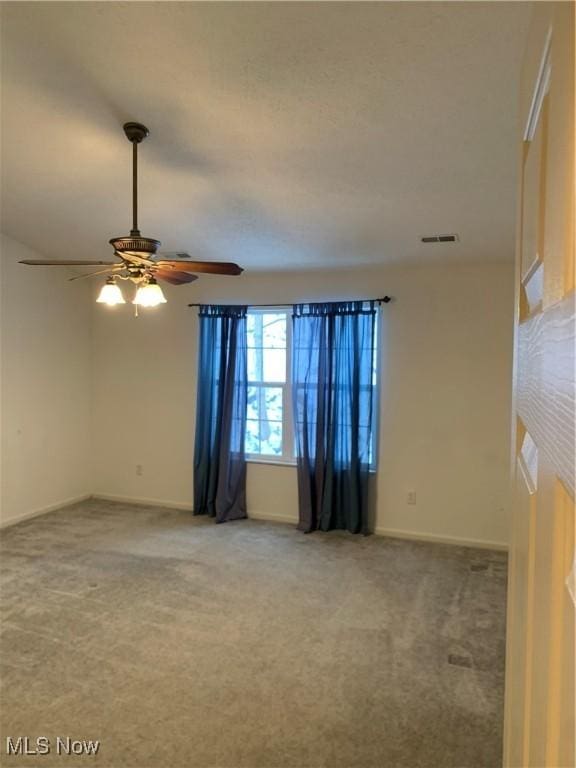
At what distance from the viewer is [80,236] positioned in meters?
4.17

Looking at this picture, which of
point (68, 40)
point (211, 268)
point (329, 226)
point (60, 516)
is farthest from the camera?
point (60, 516)

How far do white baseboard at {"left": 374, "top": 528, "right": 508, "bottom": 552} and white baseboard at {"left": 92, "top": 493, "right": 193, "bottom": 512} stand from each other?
6.65 ft

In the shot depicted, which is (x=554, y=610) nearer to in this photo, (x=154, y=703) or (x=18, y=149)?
(x=154, y=703)

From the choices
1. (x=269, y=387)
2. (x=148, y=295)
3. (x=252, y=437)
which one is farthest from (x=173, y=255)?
(x=148, y=295)

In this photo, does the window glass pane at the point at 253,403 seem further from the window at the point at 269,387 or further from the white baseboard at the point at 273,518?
the white baseboard at the point at 273,518

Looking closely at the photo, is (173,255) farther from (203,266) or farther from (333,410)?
(203,266)

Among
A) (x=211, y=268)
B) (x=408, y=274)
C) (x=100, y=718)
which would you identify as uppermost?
(x=408, y=274)

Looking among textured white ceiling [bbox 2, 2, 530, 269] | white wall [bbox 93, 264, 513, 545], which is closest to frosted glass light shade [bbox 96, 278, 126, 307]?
textured white ceiling [bbox 2, 2, 530, 269]

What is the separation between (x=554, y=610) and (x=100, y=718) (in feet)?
7.41

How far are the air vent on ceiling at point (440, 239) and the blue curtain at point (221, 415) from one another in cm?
188

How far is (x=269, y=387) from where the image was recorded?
191 inches

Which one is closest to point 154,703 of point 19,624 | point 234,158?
point 19,624

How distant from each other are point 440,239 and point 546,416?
10.8 ft

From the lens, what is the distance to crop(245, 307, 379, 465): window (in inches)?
189
